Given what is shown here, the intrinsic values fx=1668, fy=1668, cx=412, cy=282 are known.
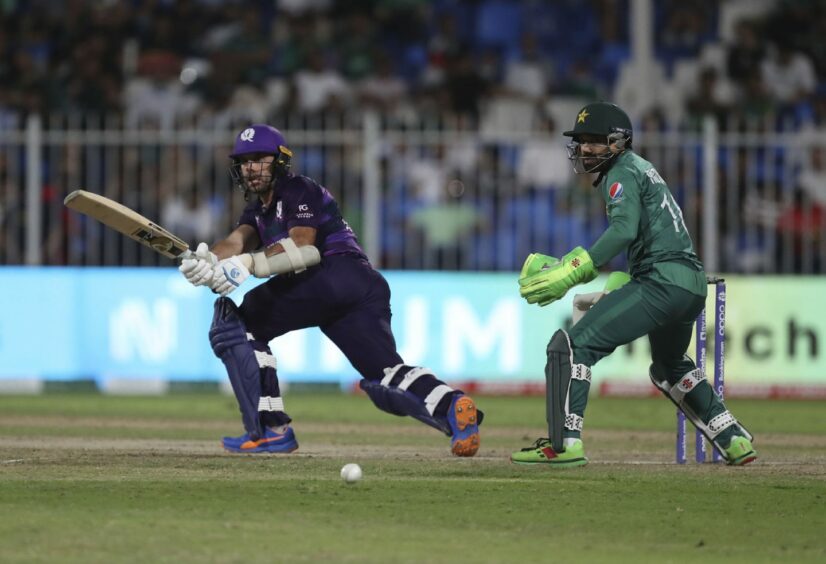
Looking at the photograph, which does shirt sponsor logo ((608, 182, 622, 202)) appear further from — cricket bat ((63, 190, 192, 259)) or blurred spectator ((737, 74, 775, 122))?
blurred spectator ((737, 74, 775, 122))

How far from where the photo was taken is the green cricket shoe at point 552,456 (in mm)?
9828

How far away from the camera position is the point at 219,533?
739 centimetres

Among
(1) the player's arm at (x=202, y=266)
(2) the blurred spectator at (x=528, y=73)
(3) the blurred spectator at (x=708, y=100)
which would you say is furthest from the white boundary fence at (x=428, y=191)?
(1) the player's arm at (x=202, y=266)

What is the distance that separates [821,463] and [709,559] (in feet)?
13.8

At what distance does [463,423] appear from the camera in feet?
33.1

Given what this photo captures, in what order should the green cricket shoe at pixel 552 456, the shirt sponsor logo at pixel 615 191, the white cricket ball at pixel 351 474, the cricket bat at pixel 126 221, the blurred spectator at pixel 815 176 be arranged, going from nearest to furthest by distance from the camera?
the white cricket ball at pixel 351 474 → the shirt sponsor logo at pixel 615 191 → the green cricket shoe at pixel 552 456 → the cricket bat at pixel 126 221 → the blurred spectator at pixel 815 176

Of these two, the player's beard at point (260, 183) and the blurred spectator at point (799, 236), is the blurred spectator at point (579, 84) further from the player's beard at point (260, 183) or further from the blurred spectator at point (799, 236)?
the player's beard at point (260, 183)

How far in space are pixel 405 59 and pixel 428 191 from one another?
398 cm

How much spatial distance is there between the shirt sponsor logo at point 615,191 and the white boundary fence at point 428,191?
26.8 ft

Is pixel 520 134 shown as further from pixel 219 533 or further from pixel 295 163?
pixel 219 533

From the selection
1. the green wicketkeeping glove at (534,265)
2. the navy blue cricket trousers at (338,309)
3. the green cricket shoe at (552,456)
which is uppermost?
the green wicketkeeping glove at (534,265)

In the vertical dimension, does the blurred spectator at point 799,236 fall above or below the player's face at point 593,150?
below

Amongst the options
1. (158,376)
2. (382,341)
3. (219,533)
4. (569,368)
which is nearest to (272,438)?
(382,341)

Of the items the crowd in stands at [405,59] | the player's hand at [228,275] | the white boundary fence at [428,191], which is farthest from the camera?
the crowd in stands at [405,59]
